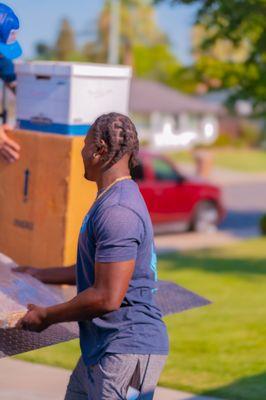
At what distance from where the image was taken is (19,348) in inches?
165

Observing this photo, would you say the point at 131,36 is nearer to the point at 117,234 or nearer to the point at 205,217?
the point at 205,217

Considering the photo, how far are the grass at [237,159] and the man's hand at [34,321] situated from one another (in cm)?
3852

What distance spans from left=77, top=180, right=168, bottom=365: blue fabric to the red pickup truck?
13.7 meters

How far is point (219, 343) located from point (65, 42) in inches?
3712

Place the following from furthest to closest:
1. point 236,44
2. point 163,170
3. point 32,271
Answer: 1. point 163,170
2. point 236,44
3. point 32,271

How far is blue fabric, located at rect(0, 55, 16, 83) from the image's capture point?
5.70 metres

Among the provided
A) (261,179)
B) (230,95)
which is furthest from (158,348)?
(261,179)

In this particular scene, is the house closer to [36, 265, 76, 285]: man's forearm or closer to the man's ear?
[36, 265, 76, 285]: man's forearm

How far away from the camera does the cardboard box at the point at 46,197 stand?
5.36 metres

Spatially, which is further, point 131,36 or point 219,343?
point 131,36

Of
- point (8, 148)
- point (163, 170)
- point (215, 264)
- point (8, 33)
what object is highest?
point (8, 33)

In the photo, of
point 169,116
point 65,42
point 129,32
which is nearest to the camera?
point 169,116

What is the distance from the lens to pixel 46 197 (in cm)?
546

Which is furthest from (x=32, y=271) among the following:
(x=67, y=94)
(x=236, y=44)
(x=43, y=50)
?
(x=43, y=50)
